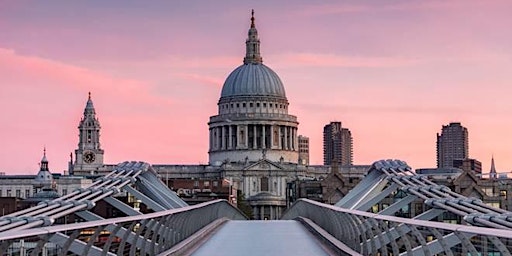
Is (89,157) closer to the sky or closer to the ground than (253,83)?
closer to the ground

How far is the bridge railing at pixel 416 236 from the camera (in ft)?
36.5

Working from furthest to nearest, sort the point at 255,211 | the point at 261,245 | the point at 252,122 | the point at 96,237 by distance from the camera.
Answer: the point at 252,122, the point at 255,211, the point at 261,245, the point at 96,237

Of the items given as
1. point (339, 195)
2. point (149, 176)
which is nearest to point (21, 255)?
point (149, 176)

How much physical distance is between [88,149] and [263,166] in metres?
29.2

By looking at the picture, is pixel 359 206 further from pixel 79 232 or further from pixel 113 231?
pixel 79 232

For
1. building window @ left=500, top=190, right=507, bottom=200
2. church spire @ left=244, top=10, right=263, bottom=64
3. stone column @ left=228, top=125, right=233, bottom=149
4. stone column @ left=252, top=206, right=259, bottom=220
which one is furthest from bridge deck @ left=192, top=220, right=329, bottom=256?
church spire @ left=244, top=10, right=263, bottom=64

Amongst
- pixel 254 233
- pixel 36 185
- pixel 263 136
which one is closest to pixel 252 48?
pixel 263 136

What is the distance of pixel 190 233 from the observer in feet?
92.9

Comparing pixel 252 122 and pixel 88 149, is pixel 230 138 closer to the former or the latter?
pixel 252 122

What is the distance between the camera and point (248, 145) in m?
179

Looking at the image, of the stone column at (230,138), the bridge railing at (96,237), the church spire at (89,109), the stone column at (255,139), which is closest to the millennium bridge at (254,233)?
the bridge railing at (96,237)

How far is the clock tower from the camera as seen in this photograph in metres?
179

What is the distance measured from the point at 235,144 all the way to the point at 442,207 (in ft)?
522

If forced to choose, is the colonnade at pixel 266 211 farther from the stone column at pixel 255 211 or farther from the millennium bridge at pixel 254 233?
the millennium bridge at pixel 254 233
